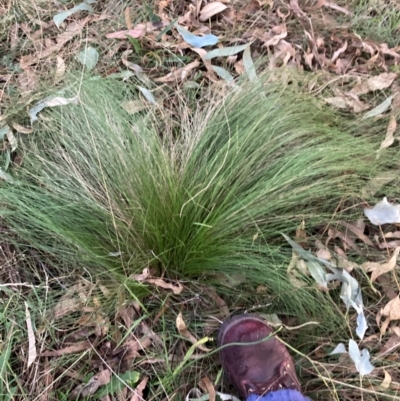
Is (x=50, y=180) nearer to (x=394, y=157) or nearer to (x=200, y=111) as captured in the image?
(x=200, y=111)

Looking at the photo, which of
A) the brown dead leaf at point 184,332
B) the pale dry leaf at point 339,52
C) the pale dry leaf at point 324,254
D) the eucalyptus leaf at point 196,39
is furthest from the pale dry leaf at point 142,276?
the pale dry leaf at point 339,52

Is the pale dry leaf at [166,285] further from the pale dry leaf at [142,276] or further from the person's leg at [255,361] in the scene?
the person's leg at [255,361]

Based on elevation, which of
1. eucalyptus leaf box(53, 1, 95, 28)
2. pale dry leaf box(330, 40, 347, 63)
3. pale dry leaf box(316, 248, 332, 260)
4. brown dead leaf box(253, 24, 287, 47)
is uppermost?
eucalyptus leaf box(53, 1, 95, 28)

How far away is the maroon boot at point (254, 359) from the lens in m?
1.19

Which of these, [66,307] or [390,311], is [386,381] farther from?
[66,307]

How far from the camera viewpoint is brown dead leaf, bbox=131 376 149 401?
3.80 feet

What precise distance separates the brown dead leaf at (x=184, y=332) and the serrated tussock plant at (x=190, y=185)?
0.12 meters

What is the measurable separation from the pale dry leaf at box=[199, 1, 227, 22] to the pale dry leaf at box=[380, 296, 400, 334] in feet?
3.45

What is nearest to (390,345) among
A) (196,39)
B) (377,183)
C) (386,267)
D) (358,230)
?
(386,267)

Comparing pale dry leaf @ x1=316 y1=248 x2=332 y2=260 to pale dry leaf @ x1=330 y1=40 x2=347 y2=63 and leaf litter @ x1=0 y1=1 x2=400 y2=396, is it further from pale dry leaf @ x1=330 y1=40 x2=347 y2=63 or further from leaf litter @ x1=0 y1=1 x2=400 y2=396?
pale dry leaf @ x1=330 y1=40 x2=347 y2=63

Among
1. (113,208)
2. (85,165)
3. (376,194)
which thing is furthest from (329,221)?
(85,165)

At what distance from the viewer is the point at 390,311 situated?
1.24 m

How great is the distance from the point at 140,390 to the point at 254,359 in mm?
273

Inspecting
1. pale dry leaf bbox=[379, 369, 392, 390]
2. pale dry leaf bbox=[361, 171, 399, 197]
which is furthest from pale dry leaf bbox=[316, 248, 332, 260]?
pale dry leaf bbox=[379, 369, 392, 390]
